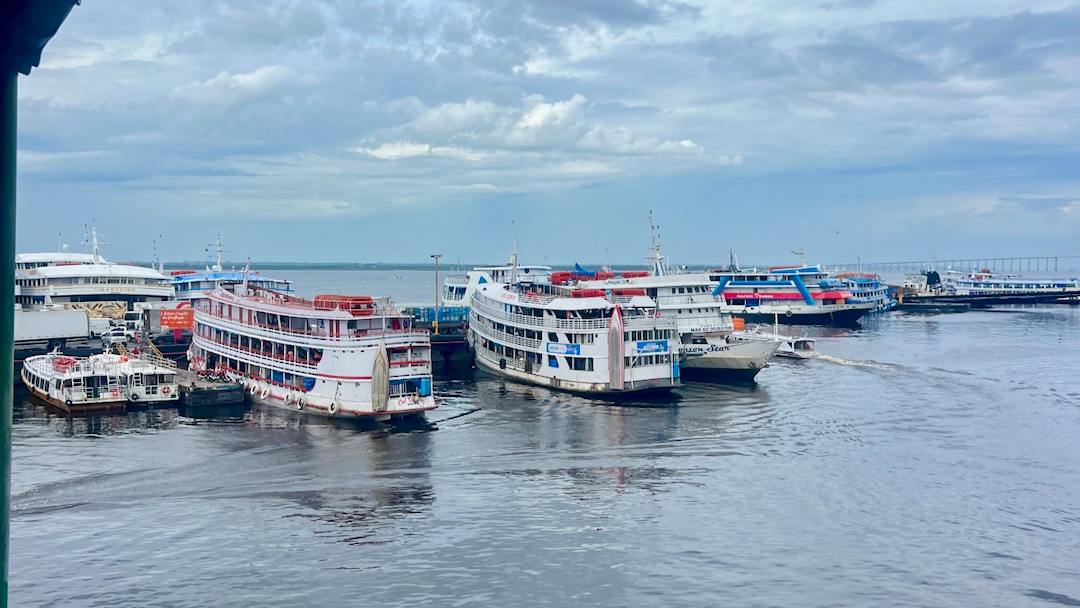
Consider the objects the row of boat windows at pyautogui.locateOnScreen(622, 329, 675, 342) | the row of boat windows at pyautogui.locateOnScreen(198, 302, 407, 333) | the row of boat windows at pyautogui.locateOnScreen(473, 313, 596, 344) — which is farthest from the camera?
the row of boat windows at pyautogui.locateOnScreen(473, 313, 596, 344)

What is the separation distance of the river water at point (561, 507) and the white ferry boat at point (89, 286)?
107 ft

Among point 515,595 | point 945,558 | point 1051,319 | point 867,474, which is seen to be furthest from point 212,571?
point 1051,319

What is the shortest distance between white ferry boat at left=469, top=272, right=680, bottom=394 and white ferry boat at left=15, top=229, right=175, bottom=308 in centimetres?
3656

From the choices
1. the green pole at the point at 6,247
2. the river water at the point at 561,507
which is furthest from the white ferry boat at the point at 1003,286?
the green pole at the point at 6,247

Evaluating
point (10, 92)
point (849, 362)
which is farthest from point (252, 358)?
point (849, 362)

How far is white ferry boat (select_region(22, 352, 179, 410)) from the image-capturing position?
160 ft

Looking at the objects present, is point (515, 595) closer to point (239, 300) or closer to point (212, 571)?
point (212, 571)

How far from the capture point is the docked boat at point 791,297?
115 m

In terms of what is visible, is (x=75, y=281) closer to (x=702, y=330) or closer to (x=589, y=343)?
(x=589, y=343)

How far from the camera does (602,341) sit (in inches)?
2172

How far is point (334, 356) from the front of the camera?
46312mm

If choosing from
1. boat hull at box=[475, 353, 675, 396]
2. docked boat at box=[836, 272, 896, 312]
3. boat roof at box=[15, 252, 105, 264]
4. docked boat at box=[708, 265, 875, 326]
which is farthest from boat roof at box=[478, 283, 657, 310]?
docked boat at box=[836, 272, 896, 312]

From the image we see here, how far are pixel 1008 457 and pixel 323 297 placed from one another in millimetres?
34979

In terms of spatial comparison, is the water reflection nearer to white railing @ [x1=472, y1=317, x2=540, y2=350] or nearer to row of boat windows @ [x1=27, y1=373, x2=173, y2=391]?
row of boat windows @ [x1=27, y1=373, x2=173, y2=391]
